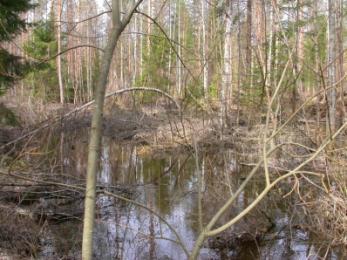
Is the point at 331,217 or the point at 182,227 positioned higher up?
the point at 331,217

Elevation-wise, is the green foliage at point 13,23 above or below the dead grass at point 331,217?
above

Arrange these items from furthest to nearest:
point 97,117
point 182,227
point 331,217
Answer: point 182,227
point 331,217
point 97,117

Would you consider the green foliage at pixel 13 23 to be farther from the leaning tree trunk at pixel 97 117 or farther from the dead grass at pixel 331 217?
the leaning tree trunk at pixel 97 117

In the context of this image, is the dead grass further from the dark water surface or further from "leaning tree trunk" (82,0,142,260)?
"leaning tree trunk" (82,0,142,260)

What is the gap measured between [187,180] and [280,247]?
391 cm

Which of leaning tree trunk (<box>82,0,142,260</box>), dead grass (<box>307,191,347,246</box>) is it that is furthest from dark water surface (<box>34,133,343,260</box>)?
leaning tree trunk (<box>82,0,142,260</box>)

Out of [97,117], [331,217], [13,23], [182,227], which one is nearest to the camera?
[97,117]

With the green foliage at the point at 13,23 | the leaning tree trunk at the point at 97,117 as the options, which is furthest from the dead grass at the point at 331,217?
the green foliage at the point at 13,23

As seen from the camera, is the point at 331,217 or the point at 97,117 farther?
the point at 331,217

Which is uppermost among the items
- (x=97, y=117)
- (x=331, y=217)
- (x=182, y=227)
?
(x=97, y=117)

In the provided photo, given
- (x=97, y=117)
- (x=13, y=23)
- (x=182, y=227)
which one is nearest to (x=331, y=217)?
(x=182, y=227)

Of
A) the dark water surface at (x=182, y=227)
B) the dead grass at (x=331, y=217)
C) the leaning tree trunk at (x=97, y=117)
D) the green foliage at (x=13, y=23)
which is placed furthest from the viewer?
the green foliage at (x=13, y=23)

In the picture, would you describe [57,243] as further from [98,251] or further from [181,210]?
[181,210]

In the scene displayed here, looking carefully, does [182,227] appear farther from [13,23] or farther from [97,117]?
[13,23]
